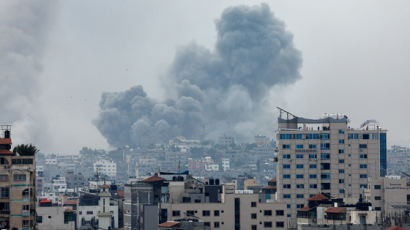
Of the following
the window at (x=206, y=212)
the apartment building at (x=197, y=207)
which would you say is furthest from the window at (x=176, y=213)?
the window at (x=206, y=212)

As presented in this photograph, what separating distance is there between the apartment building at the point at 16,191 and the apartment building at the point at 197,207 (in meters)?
24.0

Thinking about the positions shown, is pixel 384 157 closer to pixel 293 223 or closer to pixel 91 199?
pixel 91 199

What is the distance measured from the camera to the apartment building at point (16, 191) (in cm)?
8512

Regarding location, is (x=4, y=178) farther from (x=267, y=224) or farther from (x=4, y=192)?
(x=267, y=224)

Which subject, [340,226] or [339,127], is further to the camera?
[339,127]

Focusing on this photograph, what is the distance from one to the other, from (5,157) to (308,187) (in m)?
60.5

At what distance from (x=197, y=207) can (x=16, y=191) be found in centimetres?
3112

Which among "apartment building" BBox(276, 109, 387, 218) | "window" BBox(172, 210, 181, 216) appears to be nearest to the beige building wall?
"window" BBox(172, 210, 181, 216)

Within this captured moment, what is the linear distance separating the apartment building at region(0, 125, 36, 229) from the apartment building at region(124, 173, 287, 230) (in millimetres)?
23979

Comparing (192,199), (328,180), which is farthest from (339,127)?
(192,199)

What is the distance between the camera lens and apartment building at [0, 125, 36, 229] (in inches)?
3351

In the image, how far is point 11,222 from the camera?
278 ft

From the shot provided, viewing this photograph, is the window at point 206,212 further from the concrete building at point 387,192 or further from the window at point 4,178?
the window at point 4,178

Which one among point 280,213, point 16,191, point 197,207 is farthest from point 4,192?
point 280,213
